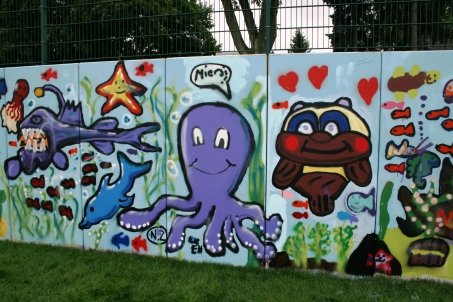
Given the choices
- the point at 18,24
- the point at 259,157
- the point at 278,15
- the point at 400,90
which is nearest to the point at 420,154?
the point at 400,90

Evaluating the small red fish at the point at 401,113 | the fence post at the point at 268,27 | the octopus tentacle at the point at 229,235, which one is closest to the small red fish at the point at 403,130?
the small red fish at the point at 401,113

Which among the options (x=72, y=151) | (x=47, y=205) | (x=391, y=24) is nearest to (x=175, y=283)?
(x=72, y=151)

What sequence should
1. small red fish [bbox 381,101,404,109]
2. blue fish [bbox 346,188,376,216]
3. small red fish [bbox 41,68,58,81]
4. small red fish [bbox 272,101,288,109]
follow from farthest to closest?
small red fish [bbox 41,68,58,81], small red fish [bbox 272,101,288,109], blue fish [bbox 346,188,376,216], small red fish [bbox 381,101,404,109]

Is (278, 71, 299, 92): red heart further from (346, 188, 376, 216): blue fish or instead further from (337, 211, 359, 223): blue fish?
(337, 211, 359, 223): blue fish

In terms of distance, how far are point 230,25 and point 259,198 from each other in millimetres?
2187

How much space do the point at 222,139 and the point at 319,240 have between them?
1.62m

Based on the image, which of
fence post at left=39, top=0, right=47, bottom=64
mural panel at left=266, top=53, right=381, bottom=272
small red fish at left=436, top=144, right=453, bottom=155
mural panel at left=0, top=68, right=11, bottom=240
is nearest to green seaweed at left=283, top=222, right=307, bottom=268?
mural panel at left=266, top=53, right=381, bottom=272

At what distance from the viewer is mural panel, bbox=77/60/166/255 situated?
20.6ft

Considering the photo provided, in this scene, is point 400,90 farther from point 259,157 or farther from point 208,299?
point 208,299

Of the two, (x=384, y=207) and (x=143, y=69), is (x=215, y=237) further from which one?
(x=143, y=69)

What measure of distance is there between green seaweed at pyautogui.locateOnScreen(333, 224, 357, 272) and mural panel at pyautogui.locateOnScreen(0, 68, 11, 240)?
187 inches

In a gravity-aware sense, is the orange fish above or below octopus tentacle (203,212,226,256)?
above

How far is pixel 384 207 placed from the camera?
214 inches

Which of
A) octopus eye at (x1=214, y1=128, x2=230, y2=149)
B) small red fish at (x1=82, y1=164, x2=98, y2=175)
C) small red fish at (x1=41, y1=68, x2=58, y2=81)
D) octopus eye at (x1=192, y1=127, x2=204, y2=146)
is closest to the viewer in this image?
octopus eye at (x1=214, y1=128, x2=230, y2=149)
